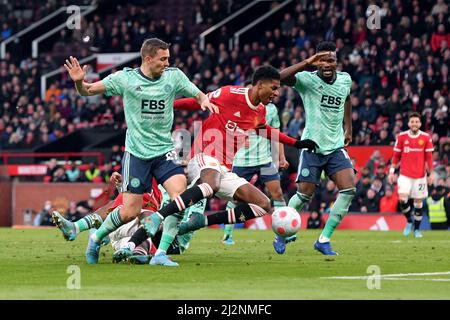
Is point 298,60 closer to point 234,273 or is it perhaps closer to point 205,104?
point 205,104

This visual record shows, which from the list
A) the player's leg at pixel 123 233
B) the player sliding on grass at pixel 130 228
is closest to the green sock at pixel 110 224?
the player sliding on grass at pixel 130 228

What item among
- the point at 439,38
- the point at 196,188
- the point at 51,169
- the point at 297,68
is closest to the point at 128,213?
the point at 196,188

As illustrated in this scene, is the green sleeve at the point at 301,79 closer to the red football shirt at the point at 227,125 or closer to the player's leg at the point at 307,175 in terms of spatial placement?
the player's leg at the point at 307,175

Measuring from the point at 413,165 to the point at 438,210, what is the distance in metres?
3.61

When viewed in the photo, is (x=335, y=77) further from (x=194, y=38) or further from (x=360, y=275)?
(x=194, y=38)

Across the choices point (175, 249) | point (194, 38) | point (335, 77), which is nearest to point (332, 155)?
point (335, 77)

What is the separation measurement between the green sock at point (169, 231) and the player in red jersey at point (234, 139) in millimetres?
572

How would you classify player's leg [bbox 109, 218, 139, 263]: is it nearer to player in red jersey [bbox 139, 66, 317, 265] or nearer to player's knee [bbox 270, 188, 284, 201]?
player in red jersey [bbox 139, 66, 317, 265]

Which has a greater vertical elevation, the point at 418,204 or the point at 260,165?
the point at 260,165

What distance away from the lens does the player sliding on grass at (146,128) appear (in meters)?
12.5

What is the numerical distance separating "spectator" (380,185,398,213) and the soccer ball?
12656mm

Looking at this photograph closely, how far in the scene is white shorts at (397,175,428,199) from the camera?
71.7 ft

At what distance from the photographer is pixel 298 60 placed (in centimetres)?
3241

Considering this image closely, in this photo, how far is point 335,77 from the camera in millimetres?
15172
